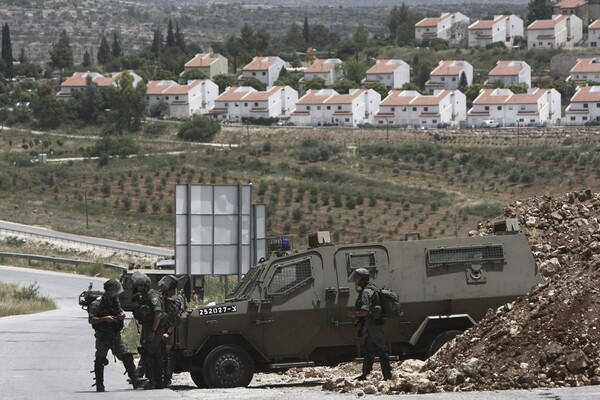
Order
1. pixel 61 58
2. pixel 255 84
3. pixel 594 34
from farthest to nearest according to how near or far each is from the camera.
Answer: pixel 61 58 < pixel 594 34 < pixel 255 84

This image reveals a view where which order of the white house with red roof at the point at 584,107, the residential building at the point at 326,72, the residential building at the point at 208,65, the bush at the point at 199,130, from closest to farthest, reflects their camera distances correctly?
the bush at the point at 199,130 < the white house with red roof at the point at 584,107 < the residential building at the point at 326,72 < the residential building at the point at 208,65

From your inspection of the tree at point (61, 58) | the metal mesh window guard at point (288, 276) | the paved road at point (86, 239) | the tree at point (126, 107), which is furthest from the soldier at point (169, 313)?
the tree at point (61, 58)

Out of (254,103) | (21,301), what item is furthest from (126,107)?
(21,301)

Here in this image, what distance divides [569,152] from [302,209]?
961 inches

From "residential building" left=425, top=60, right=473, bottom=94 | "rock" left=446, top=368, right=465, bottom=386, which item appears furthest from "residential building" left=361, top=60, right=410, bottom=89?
"rock" left=446, top=368, right=465, bottom=386

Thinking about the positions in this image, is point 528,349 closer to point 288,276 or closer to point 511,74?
point 288,276

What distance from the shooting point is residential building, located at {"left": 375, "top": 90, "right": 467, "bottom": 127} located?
136m

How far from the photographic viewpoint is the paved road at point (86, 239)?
66.2m

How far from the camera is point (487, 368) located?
1631 cm

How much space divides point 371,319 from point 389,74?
141759 mm

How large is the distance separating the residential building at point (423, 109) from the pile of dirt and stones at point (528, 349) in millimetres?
117765

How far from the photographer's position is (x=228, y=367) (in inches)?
740

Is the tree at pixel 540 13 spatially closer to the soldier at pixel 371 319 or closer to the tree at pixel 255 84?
the tree at pixel 255 84

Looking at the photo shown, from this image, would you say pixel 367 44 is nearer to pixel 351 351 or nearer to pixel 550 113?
pixel 550 113
